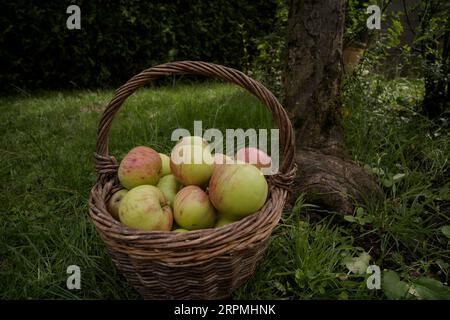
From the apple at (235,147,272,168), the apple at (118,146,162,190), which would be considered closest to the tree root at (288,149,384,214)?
the apple at (235,147,272,168)

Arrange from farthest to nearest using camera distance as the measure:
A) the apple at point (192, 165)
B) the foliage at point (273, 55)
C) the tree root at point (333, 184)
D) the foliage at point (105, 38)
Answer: the foliage at point (105, 38) < the foliage at point (273, 55) < the tree root at point (333, 184) < the apple at point (192, 165)

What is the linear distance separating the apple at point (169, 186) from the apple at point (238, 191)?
209 mm

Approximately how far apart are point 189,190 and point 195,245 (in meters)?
0.28

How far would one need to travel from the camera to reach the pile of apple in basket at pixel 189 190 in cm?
123

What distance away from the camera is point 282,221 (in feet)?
5.78

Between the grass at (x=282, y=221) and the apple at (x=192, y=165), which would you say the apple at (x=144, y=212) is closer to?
the apple at (x=192, y=165)

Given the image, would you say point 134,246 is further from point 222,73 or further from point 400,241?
point 400,241

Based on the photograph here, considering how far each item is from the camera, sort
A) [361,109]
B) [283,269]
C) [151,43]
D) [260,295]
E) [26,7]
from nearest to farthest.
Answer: [260,295] < [283,269] < [361,109] < [26,7] < [151,43]

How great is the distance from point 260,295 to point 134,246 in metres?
0.53

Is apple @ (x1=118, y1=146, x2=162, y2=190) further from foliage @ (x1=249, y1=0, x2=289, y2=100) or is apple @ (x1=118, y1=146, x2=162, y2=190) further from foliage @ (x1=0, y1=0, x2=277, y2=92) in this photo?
foliage @ (x1=0, y1=0, x2=277, y2=92)

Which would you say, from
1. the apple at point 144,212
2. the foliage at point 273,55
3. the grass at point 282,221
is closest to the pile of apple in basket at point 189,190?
the apple at point 144,212

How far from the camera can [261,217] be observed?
119 cm

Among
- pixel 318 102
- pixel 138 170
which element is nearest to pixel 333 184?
pixel 318 102
